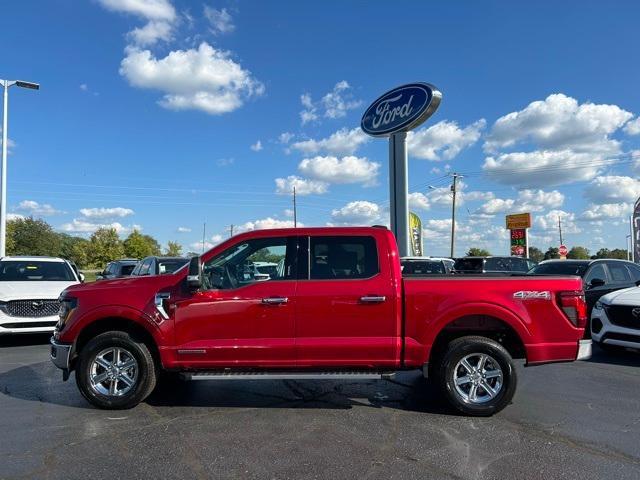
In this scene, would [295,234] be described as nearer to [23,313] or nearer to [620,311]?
[620,311]

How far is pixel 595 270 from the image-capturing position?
439 inches

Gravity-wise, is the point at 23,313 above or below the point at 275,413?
above

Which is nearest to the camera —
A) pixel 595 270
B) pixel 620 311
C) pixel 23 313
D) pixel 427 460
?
pixel 427 460

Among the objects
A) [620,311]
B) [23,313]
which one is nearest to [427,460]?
[620,311]

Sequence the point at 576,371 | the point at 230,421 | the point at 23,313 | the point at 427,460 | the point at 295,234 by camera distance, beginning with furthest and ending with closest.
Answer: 1. the point at 23,313
2. the point at 576,371
3. the point at 295,234
4. the point at 230,421
5. the point at 427,460

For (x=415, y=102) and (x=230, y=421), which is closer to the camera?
(x=230, y=421)

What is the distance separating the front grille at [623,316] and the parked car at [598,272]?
1.92m

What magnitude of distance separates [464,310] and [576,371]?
135 inches

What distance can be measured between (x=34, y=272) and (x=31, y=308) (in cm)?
194

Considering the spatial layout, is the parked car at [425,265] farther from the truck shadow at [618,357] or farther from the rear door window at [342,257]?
the rear door window at [342,257]

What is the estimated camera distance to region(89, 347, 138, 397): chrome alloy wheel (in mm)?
5719

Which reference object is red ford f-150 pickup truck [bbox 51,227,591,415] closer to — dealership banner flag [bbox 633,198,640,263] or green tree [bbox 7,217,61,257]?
dealership banner flag [bbox 633,198,640,263]

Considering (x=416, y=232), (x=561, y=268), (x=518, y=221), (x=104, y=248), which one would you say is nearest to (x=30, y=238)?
(x=104, y=248)

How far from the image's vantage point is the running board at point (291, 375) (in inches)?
216
